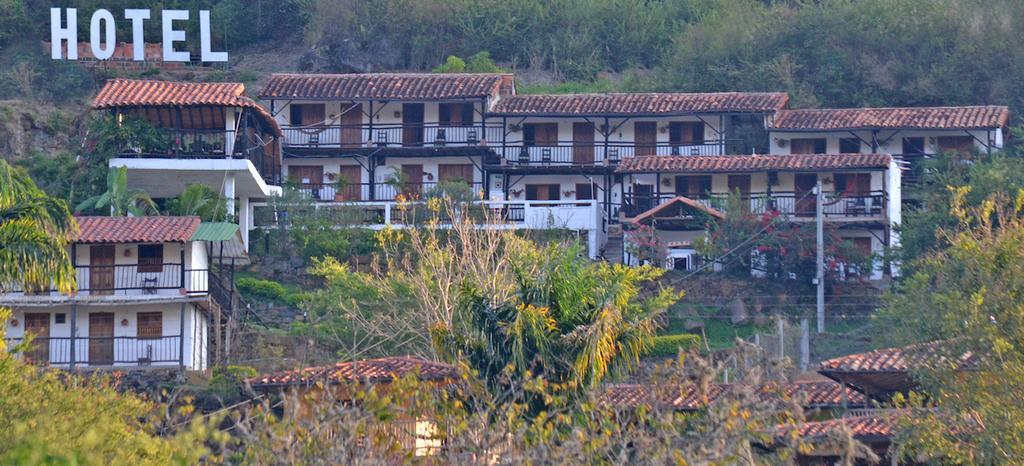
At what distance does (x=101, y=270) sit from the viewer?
43.5m

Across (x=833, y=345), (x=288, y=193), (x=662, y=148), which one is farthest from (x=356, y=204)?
(x=833, y=345)

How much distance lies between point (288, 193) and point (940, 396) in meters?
29.1

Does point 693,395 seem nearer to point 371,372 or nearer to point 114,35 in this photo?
point 371,372

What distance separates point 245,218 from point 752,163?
631 inches

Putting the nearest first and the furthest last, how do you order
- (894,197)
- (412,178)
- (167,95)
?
(167,95) → (894,197) → (412,178)

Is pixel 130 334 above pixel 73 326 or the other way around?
the other way around

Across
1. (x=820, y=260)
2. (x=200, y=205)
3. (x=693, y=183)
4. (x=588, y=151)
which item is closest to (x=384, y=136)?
(x=588, y=151)

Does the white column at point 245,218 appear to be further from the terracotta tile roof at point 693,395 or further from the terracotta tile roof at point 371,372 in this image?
the terracotta tile roof at point 693,395

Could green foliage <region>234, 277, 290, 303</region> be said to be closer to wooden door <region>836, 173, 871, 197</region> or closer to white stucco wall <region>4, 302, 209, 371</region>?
white stucco wall <region>4, 302, 209, 371</region>

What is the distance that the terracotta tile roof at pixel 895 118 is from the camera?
57156 mm

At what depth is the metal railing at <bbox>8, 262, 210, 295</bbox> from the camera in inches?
1705

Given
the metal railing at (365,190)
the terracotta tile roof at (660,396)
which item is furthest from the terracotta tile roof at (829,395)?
the metal railing at (365,190)

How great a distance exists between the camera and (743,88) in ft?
213

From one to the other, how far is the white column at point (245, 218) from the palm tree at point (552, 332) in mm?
24796
